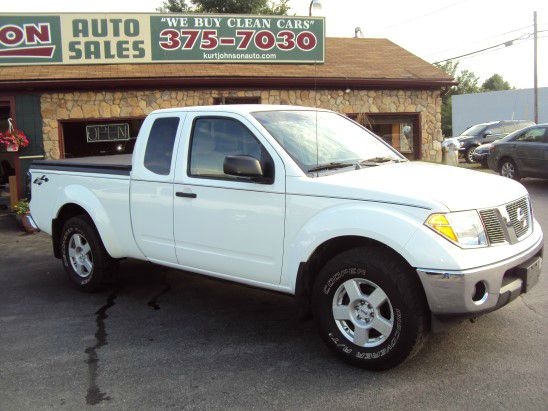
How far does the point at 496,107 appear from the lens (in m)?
38.9

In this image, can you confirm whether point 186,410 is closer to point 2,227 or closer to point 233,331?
point 233,331

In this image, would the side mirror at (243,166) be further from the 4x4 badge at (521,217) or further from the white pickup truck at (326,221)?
the 4x4 badge at (521,217)

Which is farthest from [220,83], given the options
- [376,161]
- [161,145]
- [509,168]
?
[376,161]

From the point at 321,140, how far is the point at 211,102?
31.8 ft

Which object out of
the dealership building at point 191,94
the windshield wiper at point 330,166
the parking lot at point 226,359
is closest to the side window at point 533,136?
the dealership building at point 191,94

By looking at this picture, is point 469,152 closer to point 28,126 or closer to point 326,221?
point 28,126

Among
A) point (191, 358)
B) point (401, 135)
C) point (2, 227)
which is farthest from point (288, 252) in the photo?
point (401, 135)

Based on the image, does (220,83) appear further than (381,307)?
Yes

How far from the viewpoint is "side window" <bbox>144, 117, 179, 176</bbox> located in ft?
17.0

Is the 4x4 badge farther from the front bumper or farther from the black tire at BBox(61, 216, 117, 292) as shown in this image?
the black tire at BBox(61, 216, 117, 292)

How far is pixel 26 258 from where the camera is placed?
818 cm

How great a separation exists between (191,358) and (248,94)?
10760 millimetres

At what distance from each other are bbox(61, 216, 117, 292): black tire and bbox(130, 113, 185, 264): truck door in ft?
2.26

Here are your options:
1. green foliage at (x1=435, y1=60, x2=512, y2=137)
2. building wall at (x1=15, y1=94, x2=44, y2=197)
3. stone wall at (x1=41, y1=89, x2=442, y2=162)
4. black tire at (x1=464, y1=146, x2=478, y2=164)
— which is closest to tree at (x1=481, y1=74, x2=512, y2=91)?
green foliage at (x1=435, y1=60, x2=512, y2=137)
